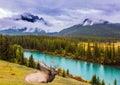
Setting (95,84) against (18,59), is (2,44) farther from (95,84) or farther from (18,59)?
(95,84)

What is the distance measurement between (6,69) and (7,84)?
60.6 meters

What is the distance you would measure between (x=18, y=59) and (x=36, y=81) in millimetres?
109438

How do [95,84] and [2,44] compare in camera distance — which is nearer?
[95,84]

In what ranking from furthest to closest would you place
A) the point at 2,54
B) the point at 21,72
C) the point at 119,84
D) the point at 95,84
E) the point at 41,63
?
the point at 2,54 → the point at 119,84 → the point at 95,84 → the point at 21,72 → the point at 41,63

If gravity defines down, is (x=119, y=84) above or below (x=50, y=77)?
below

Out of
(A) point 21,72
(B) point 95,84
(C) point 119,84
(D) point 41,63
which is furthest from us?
(C) point 119,84

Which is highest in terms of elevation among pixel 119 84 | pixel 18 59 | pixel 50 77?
pixel 50 77

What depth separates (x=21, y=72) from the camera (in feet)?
277

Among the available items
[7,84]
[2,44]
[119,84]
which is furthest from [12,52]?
[7,84]

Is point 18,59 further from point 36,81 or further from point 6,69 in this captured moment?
point 36,81

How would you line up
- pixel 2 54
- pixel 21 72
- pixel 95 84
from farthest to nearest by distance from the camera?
pixel 2 54, pixel 95 84, pixel 21 72

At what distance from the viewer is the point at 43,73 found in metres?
25.5

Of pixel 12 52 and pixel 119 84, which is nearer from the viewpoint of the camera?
pixel 119 84

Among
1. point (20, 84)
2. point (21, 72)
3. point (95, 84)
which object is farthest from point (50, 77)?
point (95, 84)
